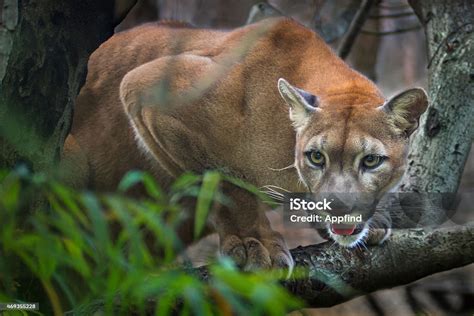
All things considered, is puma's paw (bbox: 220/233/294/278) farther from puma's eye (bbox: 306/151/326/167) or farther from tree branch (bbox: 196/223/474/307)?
puma's eye (bbox: 306/151/326/167)

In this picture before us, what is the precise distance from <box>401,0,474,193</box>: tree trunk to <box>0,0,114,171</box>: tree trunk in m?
1.57

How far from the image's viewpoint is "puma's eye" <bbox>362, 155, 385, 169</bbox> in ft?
10.6

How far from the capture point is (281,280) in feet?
10.2

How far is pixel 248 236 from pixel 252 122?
488 millimetres

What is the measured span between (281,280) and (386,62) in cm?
520

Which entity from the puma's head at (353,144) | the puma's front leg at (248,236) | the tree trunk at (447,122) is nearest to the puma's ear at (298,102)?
the puma's head at (353,144)

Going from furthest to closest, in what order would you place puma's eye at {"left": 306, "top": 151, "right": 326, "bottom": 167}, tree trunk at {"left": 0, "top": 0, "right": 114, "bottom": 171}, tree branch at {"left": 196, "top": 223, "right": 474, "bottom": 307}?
puma's eye at {"left": 306, "top": 151, "right": 326, "bottom": 167} → tree branch at {"left": 196, "top": 223, "right": 474, "bottom": 307} → tree trunk at {"left": 0, "top": 0, "right": 114, "bottom": 171}

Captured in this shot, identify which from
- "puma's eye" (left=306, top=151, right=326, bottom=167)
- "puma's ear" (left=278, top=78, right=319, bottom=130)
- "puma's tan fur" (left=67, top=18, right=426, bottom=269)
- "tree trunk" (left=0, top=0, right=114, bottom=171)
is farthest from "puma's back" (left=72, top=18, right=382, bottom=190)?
"tree trunk" (left=0, top=0, right=114, bottom=171)

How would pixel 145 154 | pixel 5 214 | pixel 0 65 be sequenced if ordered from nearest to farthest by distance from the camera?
pixel 5 214 < pixel 0 65 < pixel 145 154

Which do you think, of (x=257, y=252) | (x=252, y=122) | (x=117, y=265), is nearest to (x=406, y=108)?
(x=252, y=122)

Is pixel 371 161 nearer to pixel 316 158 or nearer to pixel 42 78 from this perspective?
pixel 316 158

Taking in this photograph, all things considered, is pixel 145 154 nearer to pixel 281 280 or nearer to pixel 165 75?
pixel 165 75

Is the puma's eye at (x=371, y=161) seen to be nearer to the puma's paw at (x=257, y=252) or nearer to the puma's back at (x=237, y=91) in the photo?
the puma's back at (x=237, y=91)

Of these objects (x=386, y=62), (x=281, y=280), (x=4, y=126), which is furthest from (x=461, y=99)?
(x=386, y=62)
